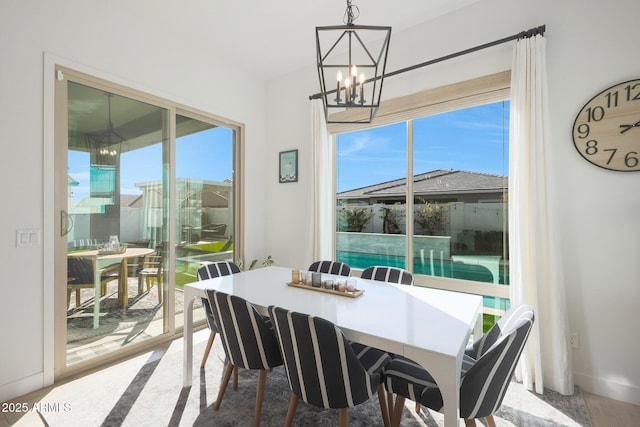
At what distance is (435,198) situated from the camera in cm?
298

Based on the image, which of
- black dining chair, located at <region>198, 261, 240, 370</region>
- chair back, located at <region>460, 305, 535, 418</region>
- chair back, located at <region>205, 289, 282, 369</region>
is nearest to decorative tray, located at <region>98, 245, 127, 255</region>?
black dining chair, located at <region>198, 261, 240, 370</region>

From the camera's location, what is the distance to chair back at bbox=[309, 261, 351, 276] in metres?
2.79

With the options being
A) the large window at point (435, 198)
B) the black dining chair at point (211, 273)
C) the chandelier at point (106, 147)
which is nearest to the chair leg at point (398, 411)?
the black dining chair at point (211, 273)

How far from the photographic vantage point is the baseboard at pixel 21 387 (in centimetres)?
207

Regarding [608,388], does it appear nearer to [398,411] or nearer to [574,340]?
[574,340]

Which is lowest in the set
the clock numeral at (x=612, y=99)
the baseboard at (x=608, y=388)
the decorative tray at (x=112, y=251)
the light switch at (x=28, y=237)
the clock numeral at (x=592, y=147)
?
the baseboard at (x=608, y=388)

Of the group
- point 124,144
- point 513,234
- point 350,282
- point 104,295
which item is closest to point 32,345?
point 104,295

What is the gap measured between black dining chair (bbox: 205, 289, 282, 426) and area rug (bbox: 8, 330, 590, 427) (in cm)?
35

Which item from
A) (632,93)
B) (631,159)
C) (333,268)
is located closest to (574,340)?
(631,159)

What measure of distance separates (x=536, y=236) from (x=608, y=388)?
1125mm

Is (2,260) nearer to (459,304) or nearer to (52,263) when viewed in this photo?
(52,263)

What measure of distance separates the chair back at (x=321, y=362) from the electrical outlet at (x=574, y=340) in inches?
70.5

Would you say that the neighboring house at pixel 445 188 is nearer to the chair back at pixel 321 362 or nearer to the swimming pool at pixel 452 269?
the swimming pool at pixel 452 269

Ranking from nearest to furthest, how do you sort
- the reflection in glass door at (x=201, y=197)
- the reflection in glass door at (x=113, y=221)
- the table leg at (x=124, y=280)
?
1. the reflection in glass door at (x=113, y=221)
2. the table leg at (x=124, y=280)
3. the reflection in glass door at (x=201, y=197)
